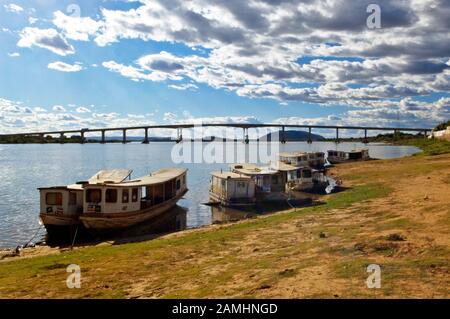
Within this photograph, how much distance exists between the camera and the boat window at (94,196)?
3027 cm

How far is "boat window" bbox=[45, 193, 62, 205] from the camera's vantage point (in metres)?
30.9

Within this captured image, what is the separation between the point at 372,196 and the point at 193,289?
2533 centimetres

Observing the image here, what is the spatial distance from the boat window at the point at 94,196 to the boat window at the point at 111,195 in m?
0.52

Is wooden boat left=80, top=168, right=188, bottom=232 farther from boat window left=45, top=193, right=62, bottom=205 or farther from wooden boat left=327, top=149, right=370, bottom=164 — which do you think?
wooden boat left=327, top=149, right=370, bottom=164

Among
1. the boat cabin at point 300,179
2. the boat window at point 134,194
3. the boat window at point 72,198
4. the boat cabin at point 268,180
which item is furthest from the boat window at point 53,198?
the boat cabin at point 300,179

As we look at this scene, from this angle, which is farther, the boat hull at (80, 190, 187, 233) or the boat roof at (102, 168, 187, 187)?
the boat roof at (102, 168, 187, 187)

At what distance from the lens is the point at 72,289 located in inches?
589

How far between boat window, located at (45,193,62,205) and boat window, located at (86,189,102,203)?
260cm

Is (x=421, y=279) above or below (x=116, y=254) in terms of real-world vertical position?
above

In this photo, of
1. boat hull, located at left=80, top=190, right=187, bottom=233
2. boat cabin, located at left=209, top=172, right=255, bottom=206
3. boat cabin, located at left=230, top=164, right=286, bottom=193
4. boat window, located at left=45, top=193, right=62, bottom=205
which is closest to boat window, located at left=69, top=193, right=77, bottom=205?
boat window, located at left=45, top=193, right=62, bottom=205

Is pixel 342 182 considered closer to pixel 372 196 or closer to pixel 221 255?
pixel 372 196

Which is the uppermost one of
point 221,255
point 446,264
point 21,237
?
point 446,264
